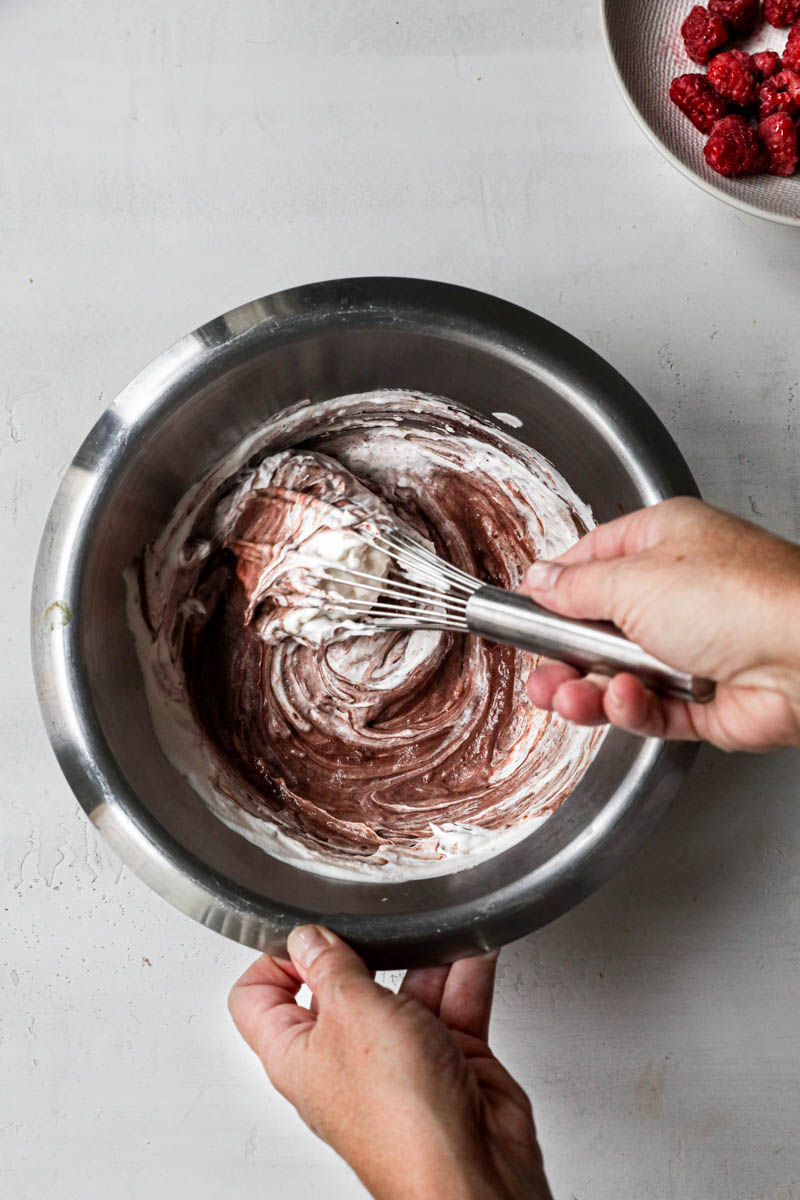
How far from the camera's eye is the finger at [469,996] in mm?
1084

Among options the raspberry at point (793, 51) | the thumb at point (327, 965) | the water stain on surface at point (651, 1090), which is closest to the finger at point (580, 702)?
the thumb at point (327, 965)

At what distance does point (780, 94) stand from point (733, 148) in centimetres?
10

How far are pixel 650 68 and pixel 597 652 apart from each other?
0.89 m

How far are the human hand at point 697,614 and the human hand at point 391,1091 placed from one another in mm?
329

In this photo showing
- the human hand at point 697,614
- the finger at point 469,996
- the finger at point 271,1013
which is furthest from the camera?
the finger at point 469,996

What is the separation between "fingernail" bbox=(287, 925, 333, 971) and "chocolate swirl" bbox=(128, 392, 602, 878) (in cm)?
16

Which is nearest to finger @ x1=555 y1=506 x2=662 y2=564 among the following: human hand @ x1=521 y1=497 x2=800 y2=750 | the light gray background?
human hand @ x1=521 y1=497 x2=800 y2=750

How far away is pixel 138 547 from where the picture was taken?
1.11 metres

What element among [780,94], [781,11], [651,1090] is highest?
[781,11]

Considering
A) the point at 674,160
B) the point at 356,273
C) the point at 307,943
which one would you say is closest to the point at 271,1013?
the point at 307,943

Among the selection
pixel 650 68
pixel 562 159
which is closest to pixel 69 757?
pixel 562 159

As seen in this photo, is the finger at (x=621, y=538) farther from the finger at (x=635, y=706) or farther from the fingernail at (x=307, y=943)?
the fingernail at (x=307, y=943)

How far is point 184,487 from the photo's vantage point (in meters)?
1.16

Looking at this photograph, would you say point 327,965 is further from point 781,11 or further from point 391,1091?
point 781,11
